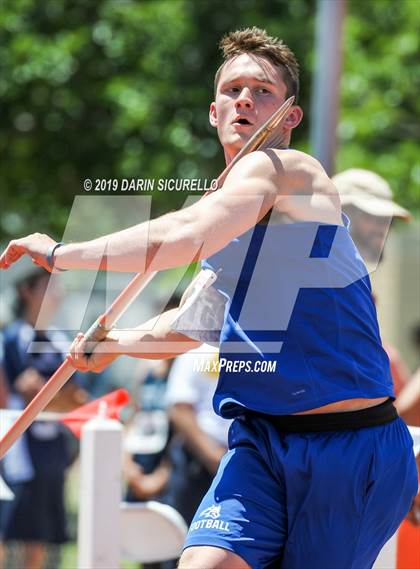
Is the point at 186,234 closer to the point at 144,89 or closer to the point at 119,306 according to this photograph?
the point at 119,306

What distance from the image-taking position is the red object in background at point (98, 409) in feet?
16.6

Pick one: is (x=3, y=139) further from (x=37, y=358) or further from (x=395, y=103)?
(x=37, y=358)

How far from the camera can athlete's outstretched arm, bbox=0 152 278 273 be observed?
10.6 feet

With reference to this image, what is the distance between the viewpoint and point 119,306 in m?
3.70

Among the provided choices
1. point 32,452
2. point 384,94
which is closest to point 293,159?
point 32,452

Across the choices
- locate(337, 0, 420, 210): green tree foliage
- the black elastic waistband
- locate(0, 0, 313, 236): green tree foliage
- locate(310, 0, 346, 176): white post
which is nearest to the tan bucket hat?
the black elastic waistband

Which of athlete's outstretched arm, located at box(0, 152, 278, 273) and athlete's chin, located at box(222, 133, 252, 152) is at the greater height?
athlete's chin, located at box(222, 133, 252, 152)

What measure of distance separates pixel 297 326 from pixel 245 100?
0.72 m

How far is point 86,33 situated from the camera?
40.8 feet

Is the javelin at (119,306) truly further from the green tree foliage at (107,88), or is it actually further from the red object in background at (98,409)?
the green tree foliage at (107,88)

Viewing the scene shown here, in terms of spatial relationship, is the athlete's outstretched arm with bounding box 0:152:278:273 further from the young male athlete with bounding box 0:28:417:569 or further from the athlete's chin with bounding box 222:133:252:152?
the athlete's chin with bounding box 222:133:252:152

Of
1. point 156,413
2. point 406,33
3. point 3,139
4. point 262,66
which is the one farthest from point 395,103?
point 262,66

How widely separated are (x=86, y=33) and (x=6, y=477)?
6.09 m

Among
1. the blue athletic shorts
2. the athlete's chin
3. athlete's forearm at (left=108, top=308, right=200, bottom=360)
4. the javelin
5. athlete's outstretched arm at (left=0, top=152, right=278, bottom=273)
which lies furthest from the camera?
athlete's forearm at (left=108, top=308, right=200, bottom=360)
